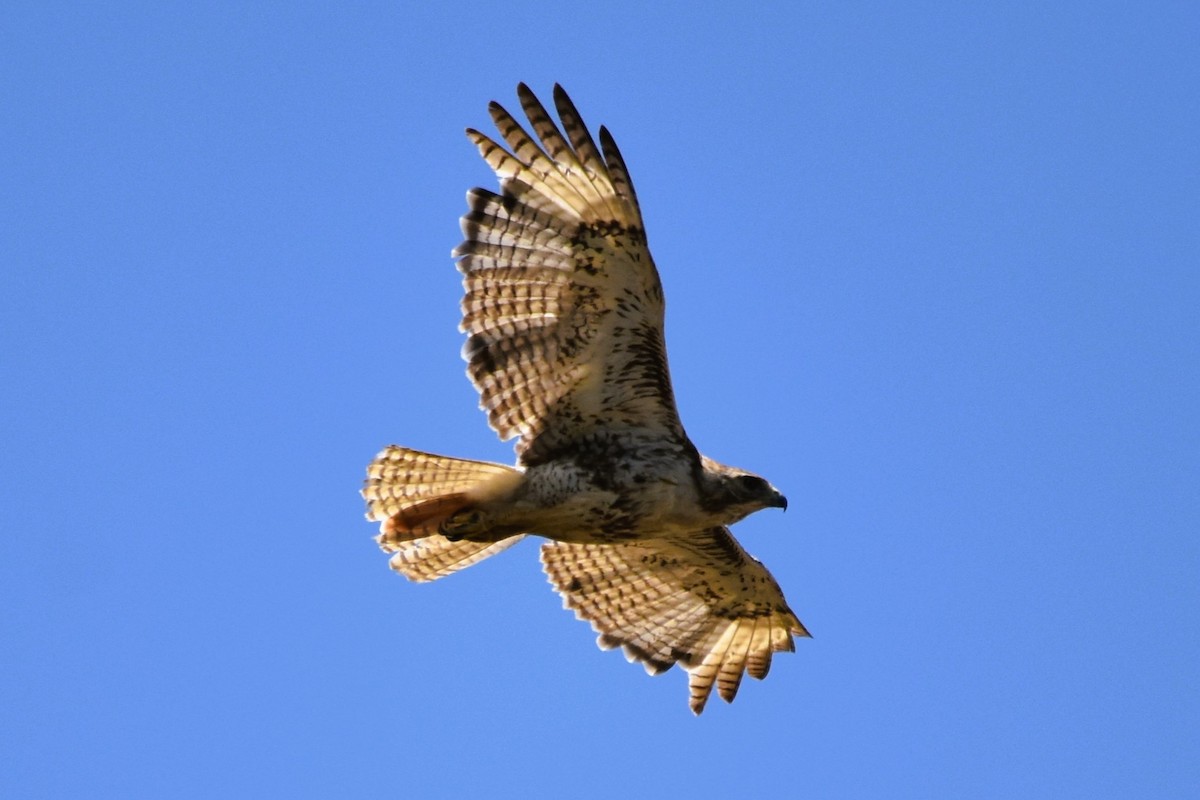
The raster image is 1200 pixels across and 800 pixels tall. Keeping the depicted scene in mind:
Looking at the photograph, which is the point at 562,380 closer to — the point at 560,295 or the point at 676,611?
the point at 560,295

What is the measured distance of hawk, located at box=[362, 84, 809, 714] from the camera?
31.5ft

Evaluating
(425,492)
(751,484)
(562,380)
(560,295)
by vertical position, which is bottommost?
(425,492)

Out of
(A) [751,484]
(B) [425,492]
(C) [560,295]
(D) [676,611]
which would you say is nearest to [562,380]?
(C) [560,295]

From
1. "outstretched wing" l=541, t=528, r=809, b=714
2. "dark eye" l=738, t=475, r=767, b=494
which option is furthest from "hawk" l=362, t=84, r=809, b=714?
"outstretched wing" l=541, t=528, r=809, b=714

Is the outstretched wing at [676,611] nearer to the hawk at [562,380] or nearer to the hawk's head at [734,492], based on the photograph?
the hawk at [562,380]

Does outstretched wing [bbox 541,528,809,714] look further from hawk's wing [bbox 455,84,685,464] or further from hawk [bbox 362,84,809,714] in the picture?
hawk's wing [bbox 455,84,685,464]

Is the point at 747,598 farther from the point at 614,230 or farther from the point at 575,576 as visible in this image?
the point at 614,230

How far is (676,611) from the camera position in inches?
461

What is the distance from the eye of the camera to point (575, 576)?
38.5 ft

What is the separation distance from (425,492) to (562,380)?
1.03 metres

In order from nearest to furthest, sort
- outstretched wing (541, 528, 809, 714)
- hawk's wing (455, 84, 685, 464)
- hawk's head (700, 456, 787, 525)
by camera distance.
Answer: hawk's wing (455, 84, 685, 464) → hawk's head (700, 456, 787, 525) → outstretched wing (541, 528, 809, 714)

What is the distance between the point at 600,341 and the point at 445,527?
4.42ft

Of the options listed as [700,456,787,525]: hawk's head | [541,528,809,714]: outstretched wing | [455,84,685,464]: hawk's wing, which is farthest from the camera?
[541,528,809,714]: outstretched wing

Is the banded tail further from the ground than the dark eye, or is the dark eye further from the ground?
the dark eye
